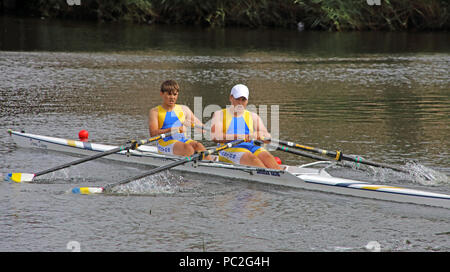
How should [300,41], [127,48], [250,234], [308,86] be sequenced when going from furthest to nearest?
1. [300,41]
2. [127,48]
3. [308,86]
4. [250,234]

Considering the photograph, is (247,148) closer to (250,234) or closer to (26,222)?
(250,234)

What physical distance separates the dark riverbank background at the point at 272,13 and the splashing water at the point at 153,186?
28225mm

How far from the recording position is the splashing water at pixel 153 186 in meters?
10.0

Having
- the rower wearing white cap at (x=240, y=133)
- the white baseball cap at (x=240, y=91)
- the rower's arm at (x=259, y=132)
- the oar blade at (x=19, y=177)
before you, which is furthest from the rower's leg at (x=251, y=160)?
the oar blade at (x=19, y=177)

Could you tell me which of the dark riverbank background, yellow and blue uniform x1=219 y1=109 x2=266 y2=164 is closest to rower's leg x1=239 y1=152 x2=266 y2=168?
yellow and blue uniform x1=219 y1=109 x2=266 y2=164

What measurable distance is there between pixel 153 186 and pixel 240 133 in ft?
4.91

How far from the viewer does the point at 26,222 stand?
8641 mm

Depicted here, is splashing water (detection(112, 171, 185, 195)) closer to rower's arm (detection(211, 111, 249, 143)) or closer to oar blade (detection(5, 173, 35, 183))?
rower's arm (detection(211, 111, 249, 143))

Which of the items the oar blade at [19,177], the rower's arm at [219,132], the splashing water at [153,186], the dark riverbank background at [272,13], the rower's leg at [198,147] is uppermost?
the dark riverbank background at [272,13]

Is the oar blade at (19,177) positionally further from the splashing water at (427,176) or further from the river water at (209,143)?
the splashing water at (427,176)

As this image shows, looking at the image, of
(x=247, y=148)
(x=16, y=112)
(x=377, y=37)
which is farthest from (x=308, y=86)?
(x=377, y=37)

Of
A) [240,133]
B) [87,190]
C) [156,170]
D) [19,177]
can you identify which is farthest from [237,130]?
[19,177]

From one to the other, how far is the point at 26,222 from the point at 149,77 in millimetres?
13221

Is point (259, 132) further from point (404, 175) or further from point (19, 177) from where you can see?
point (19, 177)
